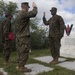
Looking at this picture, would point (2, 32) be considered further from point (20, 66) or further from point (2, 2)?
point (2, 2)

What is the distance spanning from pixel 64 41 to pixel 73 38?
543 millimetres

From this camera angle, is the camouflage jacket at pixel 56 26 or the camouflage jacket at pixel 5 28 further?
the camouflage jacket at pixel 5 28

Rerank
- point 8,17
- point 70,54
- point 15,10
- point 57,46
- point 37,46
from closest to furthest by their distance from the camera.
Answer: point 57,46
point 8,17
point 70,54
point 37,46
point 15,10

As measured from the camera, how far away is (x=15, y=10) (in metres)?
24.1

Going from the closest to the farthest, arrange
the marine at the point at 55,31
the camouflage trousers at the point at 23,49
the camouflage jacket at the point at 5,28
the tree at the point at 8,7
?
1. the camouflage trousers at the point at 23,49
2. the marine at the point at 55,31
3. the camouflage jacket at the point at 5,28
4. the tree at the point at 8,7

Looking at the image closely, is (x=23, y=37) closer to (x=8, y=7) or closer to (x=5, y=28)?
(x=5, y=28)

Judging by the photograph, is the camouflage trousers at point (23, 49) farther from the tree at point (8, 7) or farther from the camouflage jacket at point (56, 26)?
the tree at point (8, 7)

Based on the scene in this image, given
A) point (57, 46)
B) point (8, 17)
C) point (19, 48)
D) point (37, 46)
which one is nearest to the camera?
point (19, 48)

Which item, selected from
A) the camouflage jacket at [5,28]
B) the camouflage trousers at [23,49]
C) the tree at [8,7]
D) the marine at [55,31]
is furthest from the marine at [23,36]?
the tree at [8,7]

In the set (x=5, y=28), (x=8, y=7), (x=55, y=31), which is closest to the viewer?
(x=55, y=31)

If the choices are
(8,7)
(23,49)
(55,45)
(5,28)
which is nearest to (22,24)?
(23,49)

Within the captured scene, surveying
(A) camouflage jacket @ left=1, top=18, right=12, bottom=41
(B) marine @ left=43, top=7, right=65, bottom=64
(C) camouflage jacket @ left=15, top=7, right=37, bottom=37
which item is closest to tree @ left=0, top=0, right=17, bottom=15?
(A) camouflage jacket @ left=1, top=18, right=12, bottom=41

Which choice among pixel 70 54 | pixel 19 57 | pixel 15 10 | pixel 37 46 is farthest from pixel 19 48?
pixel 15 10

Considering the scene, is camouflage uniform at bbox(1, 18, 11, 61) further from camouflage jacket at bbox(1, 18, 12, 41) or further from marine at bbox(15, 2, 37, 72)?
marine at bbox(15, 2, 37, 72)
